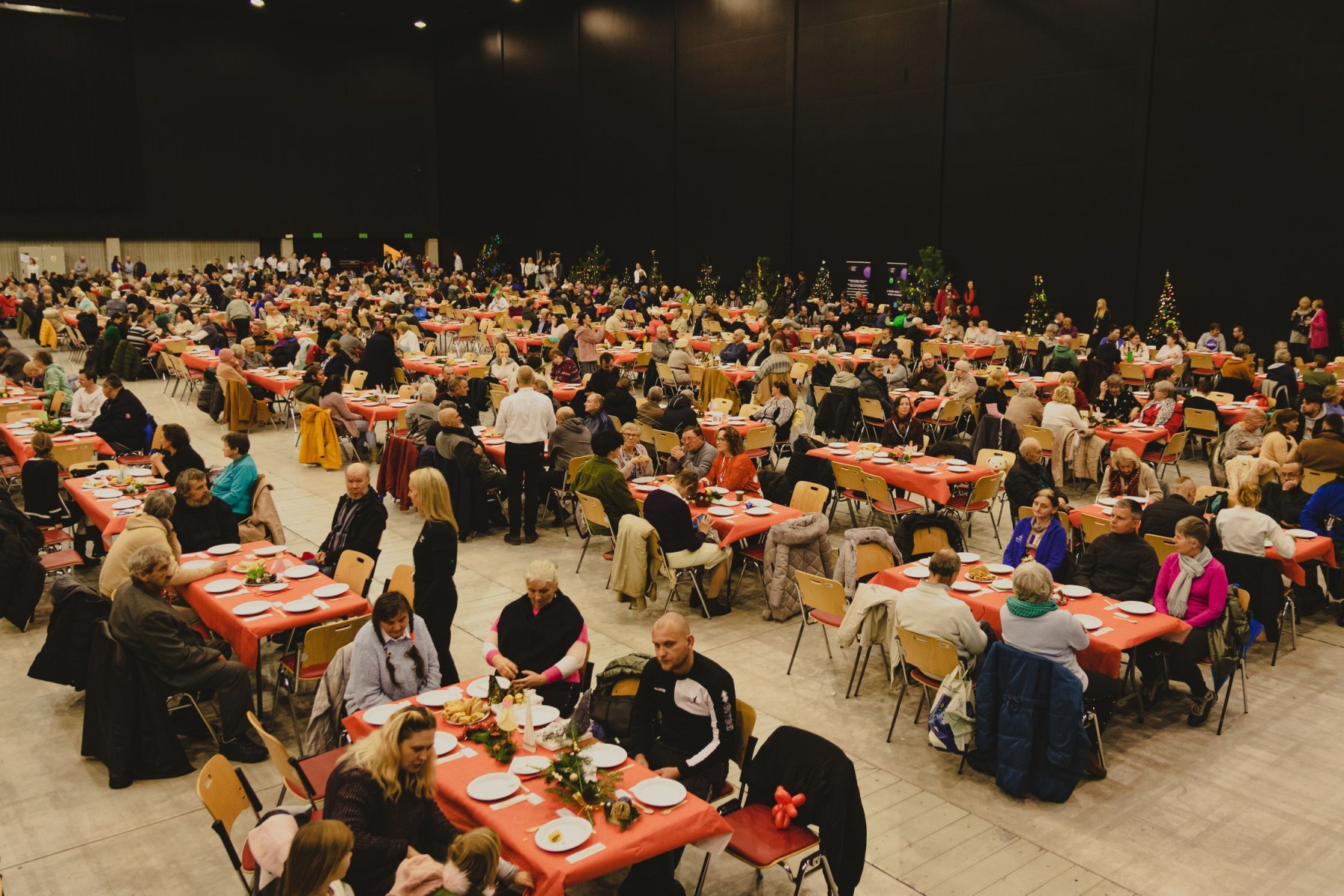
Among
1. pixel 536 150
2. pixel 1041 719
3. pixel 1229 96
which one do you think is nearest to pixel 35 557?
pixel 1041 719

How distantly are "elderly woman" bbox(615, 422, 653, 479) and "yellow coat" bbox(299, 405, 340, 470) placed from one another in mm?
4644

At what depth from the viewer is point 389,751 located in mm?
4012

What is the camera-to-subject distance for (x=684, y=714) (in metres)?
4.88

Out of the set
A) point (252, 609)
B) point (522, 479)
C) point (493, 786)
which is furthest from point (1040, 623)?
point (522, 479)

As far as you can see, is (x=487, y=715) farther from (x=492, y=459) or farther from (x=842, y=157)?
(x=842, y=157)

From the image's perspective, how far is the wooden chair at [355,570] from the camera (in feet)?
22.1

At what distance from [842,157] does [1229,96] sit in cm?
893

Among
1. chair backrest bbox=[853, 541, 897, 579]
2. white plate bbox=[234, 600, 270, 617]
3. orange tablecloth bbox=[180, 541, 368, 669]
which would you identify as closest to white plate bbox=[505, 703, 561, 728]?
orange tablecloth bbox=[180, 541, 368, 669]

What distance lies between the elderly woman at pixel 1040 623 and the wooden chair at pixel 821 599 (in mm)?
1241

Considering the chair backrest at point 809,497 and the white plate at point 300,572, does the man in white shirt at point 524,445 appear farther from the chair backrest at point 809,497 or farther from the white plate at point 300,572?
the white plate at point 300,572

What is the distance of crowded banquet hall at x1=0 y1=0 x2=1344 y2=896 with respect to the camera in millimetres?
4891

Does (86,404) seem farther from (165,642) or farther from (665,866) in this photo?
(665,866)

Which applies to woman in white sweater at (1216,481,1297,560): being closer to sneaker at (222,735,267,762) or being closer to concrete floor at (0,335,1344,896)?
concrete floor at (0,335,1344,896)

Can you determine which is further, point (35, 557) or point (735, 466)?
point (735, 466)
